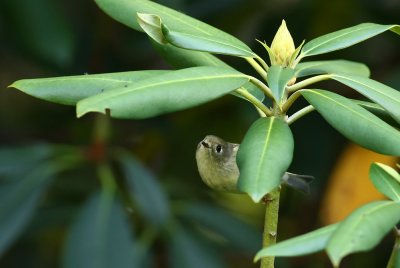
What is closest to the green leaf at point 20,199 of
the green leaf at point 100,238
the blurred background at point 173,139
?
the blurred background at point 173,139

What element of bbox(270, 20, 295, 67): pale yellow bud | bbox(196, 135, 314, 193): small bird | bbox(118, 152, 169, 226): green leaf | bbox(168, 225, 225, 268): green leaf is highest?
bbox(270, 20, 295, 67): pale yellow bud

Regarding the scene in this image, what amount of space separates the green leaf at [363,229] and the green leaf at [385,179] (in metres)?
0.06

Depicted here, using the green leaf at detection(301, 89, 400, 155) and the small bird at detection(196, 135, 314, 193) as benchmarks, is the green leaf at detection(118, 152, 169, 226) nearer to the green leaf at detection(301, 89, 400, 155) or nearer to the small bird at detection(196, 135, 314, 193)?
the small bird at detection(196, 135, 314, 193)

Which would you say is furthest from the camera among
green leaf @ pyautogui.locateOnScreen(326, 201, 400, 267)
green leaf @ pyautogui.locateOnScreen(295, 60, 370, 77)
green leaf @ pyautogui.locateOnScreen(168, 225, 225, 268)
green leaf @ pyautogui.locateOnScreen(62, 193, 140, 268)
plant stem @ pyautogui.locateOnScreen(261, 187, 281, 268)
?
green leaf @ pyautogui.locateOnScreen(168, 225, 225, 268)

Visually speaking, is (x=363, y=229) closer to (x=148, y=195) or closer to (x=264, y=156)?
(x=264, y=156)

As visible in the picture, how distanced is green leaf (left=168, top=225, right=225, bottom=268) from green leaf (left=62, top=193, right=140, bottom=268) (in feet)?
0.71

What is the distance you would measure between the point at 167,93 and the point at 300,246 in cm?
23

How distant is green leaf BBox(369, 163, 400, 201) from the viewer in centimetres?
101

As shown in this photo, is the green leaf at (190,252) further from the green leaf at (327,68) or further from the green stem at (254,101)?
the green stem at (254,101)

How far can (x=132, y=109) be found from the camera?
0.96 metres

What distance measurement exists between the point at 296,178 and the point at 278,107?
1.64 ft

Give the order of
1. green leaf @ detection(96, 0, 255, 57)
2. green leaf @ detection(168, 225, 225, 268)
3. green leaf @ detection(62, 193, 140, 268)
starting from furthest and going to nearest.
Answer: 1. green leaf @ detection(168, 225, 225, 268)
2. green leaf @ detection(62, 193, 140, 268)
3. green leaf @ detection(96, 0, 255, 57)

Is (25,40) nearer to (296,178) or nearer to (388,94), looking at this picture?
(296,178)

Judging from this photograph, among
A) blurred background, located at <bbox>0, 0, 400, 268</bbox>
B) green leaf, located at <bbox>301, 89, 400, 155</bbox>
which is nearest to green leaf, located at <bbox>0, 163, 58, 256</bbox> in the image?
blurred background, located at <bbox>0, 0, 400, 268</bbox>
